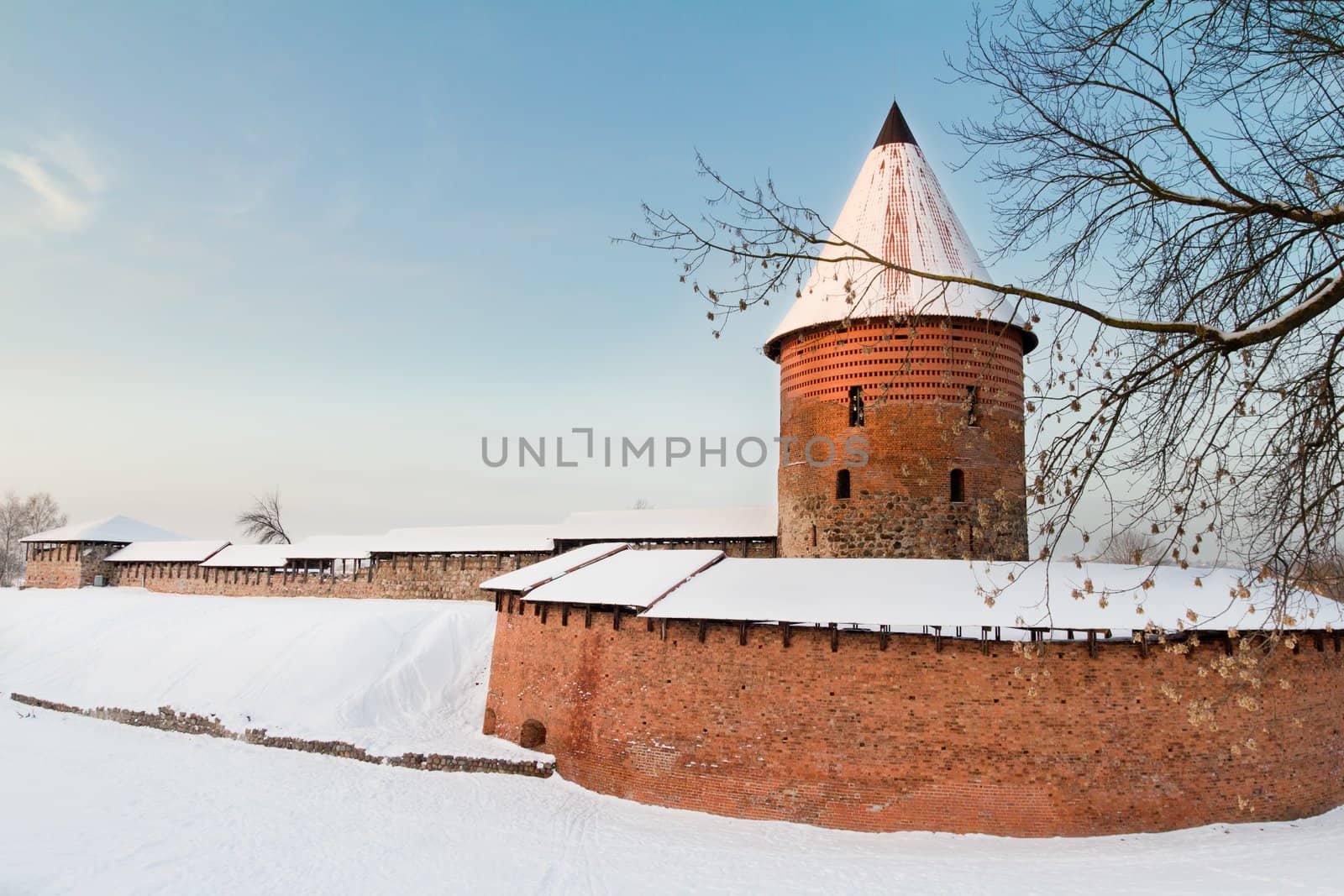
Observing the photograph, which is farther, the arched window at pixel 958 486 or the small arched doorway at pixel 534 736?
the arched window at pixel 958 486

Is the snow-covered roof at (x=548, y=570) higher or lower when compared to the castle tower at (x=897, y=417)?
lower

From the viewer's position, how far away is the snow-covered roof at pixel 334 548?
2225cm

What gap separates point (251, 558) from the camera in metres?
24.4

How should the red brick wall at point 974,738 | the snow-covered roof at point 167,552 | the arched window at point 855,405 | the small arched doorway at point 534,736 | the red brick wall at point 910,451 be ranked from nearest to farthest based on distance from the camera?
the red brick wall at point 974,738, the small arched doorway at point 534,736, the red brick wall at point 910,451, the arched window at point 855,405, the snow-covered roof at point 167,552

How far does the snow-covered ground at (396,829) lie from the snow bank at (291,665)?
0.22 feet

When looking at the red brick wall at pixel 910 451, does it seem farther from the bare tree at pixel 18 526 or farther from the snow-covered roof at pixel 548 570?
the bare tree at pixel 18 526

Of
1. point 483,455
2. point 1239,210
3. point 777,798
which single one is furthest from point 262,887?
point 483,455

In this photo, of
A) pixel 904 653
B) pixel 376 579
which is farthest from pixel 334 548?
pixel 904 653

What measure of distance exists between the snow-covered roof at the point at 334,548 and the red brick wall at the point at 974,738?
13.7 meters

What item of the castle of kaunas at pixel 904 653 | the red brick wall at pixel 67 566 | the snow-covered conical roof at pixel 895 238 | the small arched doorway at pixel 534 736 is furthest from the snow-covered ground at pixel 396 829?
the red brick wall at pixel 67 566

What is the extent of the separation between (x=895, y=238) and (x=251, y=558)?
19.4 m

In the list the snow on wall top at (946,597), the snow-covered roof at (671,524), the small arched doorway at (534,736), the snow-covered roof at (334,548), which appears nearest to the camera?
the snow on wall top at (946,597)

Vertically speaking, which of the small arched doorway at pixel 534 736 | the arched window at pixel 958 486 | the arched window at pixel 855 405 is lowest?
the small arched doorway at pixel 534 736

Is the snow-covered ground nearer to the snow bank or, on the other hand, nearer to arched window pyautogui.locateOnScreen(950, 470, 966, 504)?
the snow bank
